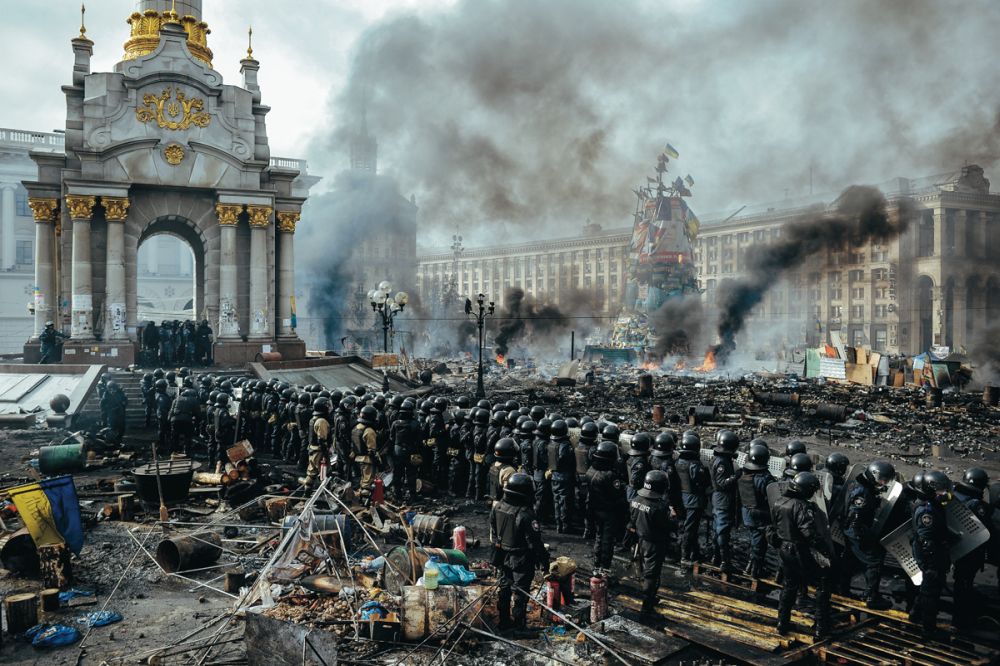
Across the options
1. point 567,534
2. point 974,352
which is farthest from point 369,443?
point 974,352

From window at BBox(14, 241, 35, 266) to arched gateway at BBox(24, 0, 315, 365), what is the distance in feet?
112

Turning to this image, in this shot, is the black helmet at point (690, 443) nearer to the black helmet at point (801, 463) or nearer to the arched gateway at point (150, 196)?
the black helmet at point (801, 463)

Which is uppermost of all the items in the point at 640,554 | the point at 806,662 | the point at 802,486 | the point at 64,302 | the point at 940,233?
the point at 940,233

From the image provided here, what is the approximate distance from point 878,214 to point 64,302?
1891 inches

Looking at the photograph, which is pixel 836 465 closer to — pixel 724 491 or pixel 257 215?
pixel 724 491

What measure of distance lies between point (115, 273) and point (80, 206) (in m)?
2.65

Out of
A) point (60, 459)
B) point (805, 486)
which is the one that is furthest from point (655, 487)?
point (60, 459)

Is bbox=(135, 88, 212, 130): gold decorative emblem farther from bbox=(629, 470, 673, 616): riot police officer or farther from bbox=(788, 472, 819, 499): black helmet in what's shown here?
bbox=(788, 472, 819, 499): black helmet

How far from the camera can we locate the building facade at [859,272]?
48062mm

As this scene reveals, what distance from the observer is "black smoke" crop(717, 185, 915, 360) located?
4956 centimetres

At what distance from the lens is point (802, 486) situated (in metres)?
7.18

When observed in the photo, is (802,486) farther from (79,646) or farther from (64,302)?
(64,302)

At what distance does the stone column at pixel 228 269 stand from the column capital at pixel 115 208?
3235 mm

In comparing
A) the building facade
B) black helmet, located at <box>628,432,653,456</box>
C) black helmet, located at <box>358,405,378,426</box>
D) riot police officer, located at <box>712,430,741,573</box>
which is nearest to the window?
the building facade
